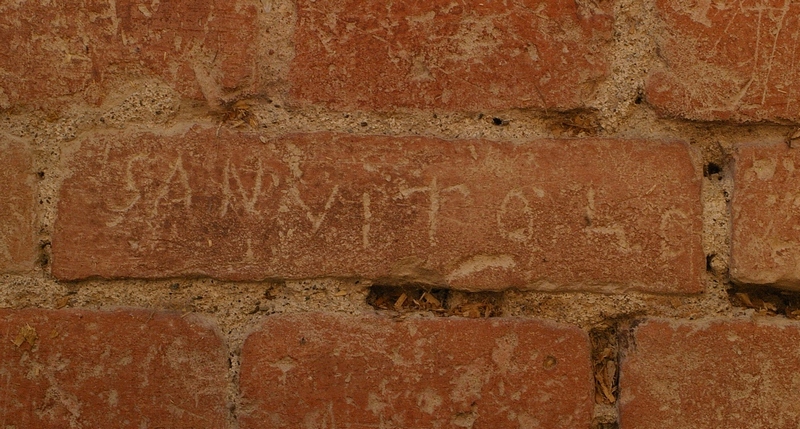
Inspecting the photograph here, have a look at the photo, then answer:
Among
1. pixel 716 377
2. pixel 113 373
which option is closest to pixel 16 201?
pixel 113 373

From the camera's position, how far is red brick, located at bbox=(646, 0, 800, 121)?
0.86 m

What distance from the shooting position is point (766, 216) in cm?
86

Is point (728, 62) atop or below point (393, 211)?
atop

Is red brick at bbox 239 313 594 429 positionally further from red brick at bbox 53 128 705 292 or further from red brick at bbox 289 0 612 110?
red brick at bbox 289 0 612 110

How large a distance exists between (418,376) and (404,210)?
0.18 meters

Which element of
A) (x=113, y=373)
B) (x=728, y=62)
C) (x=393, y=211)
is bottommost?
(x=113, y=373)

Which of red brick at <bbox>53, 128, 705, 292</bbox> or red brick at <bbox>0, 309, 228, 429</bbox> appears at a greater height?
red brick at <bbox>53, 128, 705, 292</bbox>

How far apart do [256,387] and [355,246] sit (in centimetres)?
19

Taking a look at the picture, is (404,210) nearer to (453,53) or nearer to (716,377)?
(453,53)

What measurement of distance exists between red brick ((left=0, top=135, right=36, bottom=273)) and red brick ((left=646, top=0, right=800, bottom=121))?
0.70 m

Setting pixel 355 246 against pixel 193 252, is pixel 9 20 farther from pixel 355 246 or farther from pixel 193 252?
pixel 355 246

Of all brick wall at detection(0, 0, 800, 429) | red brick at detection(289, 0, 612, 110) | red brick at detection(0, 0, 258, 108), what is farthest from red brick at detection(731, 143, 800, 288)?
red brick at detection(0, 0, 258, 108)

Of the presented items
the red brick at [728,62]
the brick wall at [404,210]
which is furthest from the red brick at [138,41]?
the red brick at [728,62]

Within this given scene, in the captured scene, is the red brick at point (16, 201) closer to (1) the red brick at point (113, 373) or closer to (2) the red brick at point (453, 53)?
(1) the red brick at point (113, 373)
